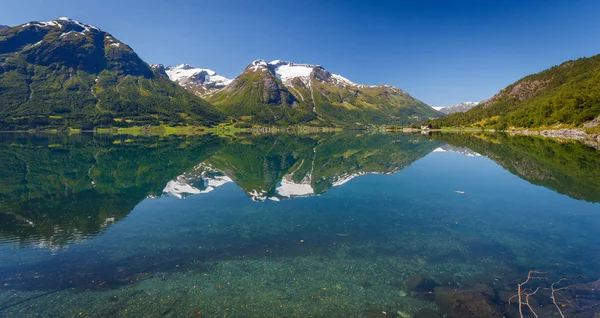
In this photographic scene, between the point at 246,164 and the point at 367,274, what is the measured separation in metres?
49.7

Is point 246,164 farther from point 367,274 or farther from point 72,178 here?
point 367,274

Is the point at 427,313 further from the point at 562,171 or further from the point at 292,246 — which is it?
the point at 562,171

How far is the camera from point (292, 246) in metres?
19.8

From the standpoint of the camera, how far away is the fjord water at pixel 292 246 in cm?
1352

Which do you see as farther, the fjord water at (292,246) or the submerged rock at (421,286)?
the submerged rock at (421,286)

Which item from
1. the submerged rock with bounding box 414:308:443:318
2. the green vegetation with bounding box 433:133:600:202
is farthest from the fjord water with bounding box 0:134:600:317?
the green vegetation with bounding box 433:133:600:202

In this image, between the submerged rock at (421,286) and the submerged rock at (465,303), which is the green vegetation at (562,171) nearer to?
the submerged rock at (465,303)

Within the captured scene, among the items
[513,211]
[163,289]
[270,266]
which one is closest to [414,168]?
[513,211]

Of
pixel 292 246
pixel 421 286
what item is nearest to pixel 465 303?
pixel 421 286

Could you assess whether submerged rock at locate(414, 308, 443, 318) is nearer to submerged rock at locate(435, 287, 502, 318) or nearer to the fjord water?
the fjord water

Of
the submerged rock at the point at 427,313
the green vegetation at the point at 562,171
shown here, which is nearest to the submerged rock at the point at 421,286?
the submerged rock at the point at 427,313

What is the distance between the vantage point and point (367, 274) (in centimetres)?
1599

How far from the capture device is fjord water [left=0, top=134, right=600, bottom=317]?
13.5 metres

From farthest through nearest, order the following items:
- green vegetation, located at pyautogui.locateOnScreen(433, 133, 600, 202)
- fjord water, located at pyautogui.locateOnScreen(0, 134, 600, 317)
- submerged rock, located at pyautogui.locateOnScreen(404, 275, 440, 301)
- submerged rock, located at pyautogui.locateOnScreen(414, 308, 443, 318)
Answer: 1. green vegetation, located at pyautogui.locateOnScreen(433, 133, 600, 202)
2. submerged rock, located at pyautogui.locateOnScreen(404, 275, 440, 301)
3. fjord water, located at pyautogui.locateOnScreen(0, 134, 600, 317)
4. submerged rock, located at pyautogui.locateOnScreen(414, 308, 443, 318)
